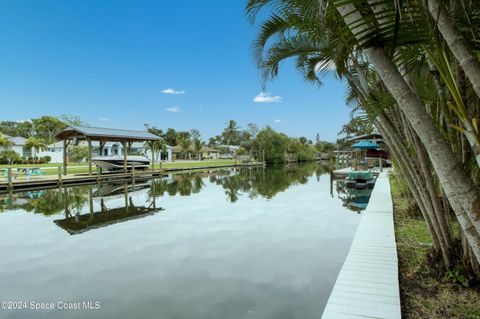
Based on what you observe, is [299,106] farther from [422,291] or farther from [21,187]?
[422,291]

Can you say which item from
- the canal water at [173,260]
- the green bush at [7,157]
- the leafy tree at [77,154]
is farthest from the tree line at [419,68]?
the green bush at [7,157]

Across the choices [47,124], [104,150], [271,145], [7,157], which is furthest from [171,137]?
[7,157]

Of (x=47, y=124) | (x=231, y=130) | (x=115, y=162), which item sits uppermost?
(x=231, y=130)

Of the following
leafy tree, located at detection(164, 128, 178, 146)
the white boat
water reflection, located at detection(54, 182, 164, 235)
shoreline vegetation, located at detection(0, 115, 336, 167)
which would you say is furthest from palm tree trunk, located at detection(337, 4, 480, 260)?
leafy tree, located at detection(164, 128, 178, 146)

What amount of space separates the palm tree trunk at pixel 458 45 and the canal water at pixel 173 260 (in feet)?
8.76

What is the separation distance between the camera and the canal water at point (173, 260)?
10.9ft

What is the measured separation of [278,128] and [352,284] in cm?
4019

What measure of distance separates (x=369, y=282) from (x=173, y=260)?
9.58 feet

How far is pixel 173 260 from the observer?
4723mm

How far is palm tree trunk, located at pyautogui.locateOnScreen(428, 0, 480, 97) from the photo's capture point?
1.20 metres

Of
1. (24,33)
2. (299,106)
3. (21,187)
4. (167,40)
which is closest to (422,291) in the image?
(21,187)

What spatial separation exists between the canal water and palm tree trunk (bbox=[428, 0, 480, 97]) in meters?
2.67

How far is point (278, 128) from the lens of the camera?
4250 cm

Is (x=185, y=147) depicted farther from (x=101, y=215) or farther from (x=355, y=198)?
(x=101, y=215)
